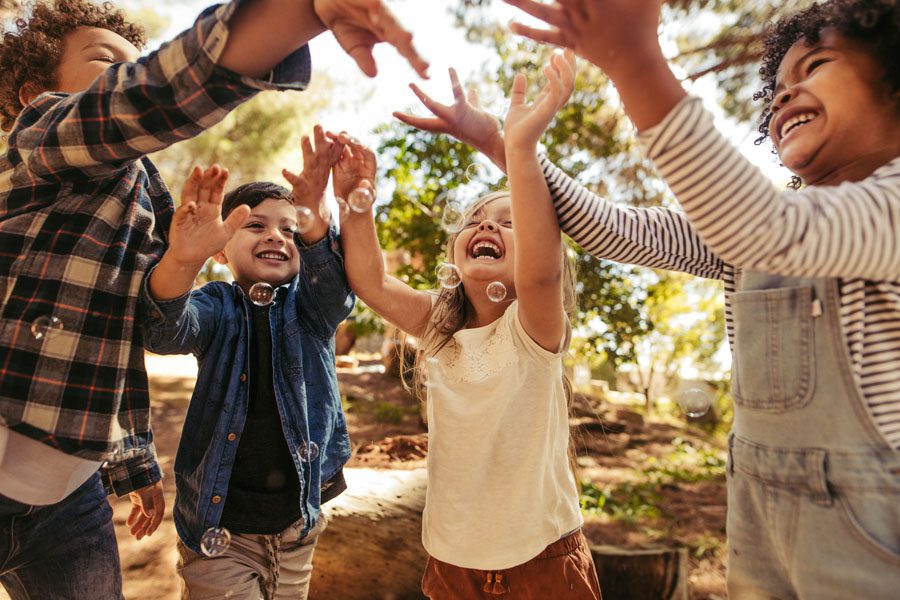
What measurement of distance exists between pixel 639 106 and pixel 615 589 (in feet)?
9.84

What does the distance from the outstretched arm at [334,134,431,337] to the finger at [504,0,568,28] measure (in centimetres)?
86

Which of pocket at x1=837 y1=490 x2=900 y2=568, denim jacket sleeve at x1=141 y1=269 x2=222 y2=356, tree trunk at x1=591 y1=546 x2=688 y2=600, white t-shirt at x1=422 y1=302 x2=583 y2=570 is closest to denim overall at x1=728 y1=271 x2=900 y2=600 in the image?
pocket at x1=837 y1=490 x2=900 y2=568

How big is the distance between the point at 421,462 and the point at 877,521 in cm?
463

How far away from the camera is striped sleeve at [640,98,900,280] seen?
981mm

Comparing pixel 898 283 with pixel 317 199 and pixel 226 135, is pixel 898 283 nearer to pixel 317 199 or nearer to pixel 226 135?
pixel 317 199

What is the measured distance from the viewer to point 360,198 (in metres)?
1.81

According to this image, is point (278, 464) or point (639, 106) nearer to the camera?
point (639, 106)

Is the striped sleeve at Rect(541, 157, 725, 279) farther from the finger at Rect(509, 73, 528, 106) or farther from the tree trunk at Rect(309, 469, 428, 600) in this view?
the tree trunk at Rect(309, 469, 428, 600)

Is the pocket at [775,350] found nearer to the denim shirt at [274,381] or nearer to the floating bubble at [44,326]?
the denim shirt at [274,381]

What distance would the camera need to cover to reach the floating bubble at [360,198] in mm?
1793

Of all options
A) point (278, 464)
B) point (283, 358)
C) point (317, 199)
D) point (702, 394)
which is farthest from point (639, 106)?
point (702, 394)

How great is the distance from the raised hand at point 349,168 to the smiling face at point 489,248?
452 mm

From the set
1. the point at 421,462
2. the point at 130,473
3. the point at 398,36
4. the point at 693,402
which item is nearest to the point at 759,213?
the point at 398,36

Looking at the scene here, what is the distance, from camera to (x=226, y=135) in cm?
1354
